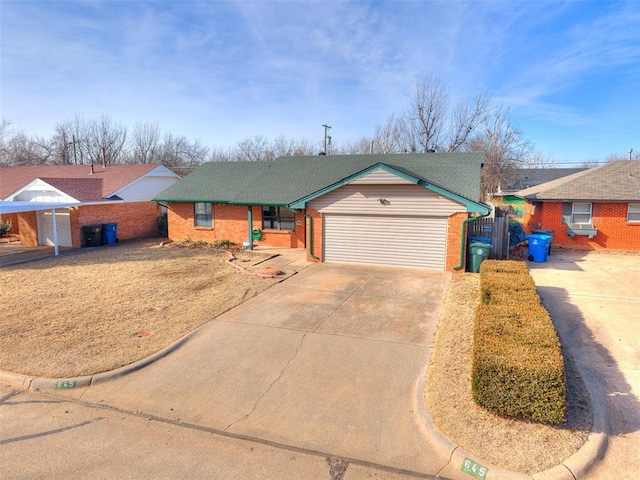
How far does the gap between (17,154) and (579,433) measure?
59.8 meters

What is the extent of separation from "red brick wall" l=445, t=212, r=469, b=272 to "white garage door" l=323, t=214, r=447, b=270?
0.62 ft

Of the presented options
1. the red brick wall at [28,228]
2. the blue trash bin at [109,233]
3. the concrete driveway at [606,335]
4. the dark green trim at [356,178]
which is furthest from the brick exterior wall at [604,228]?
the red brick wall at [28,228]

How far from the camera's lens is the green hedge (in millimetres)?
4852

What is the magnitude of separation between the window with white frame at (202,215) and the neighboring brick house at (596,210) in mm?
16473

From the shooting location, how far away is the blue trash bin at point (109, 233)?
2059cm

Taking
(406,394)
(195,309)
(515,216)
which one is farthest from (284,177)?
(515,216)

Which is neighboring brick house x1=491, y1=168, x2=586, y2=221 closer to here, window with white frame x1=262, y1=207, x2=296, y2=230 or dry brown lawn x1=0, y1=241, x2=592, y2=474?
window with white frame x1=262, y1=207, x2=296, y2=230

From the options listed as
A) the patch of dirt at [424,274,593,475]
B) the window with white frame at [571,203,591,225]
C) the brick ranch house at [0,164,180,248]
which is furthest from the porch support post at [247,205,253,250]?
the window with white frame at [571,203,591,225]

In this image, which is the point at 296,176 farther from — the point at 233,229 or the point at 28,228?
the point at 28,228

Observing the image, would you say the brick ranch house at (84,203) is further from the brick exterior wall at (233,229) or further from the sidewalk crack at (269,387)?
the sidewalk crack at (269,387)

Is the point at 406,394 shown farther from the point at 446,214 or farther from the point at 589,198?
the point at 589,198

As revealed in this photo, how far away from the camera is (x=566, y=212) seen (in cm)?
1881

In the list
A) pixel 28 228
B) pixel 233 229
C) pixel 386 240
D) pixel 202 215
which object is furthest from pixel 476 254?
pixel 28 228

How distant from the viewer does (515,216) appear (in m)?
30.5
